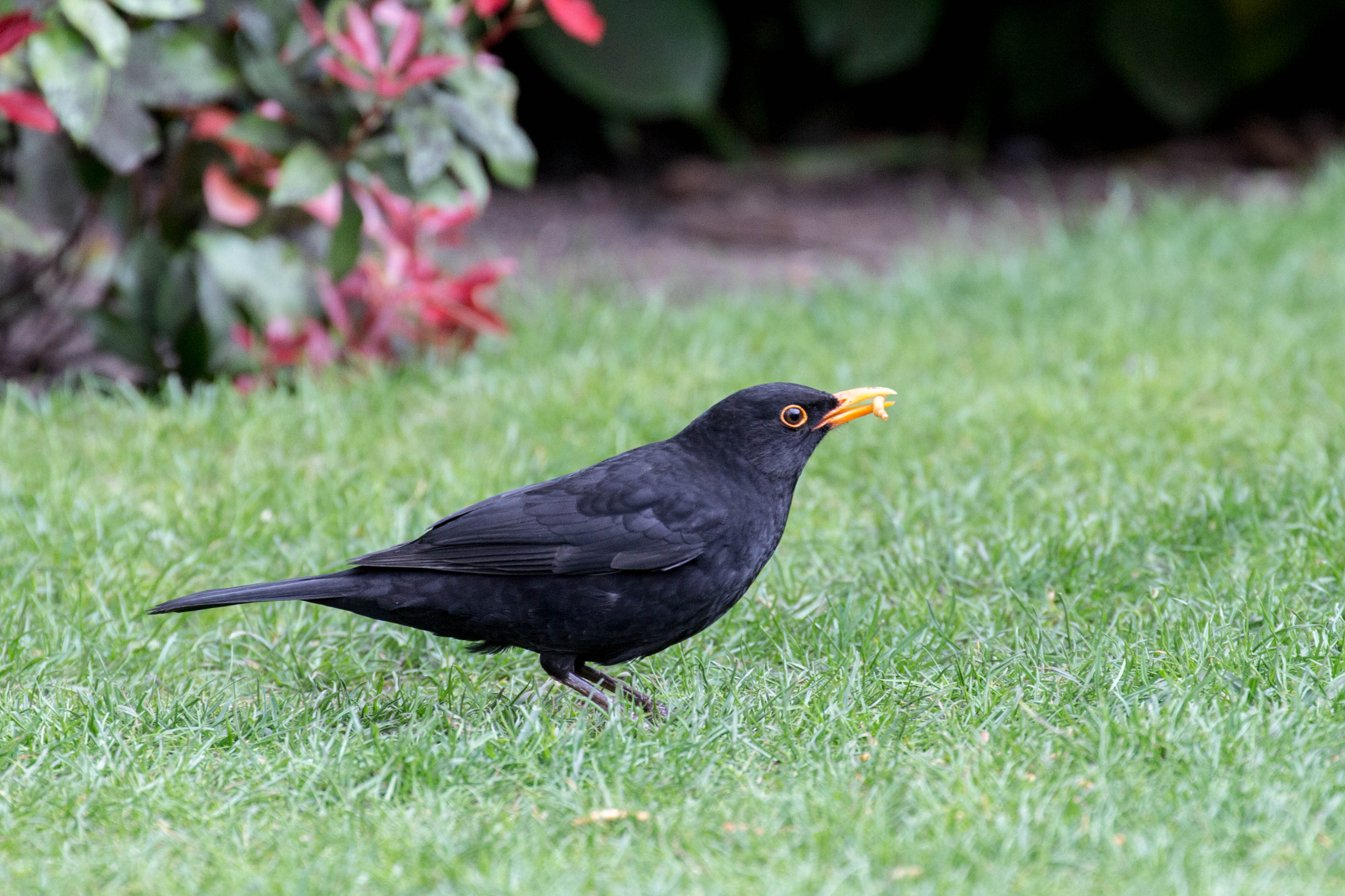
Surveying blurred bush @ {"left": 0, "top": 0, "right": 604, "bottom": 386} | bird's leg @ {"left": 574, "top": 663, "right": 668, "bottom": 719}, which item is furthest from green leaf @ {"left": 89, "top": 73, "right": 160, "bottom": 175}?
bird's leg @ {"left": 574, "top": 663, "right": 668, "bottom": 719}

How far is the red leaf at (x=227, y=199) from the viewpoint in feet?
16.9

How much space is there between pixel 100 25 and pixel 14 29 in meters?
0.28

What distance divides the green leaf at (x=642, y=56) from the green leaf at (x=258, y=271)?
342cm

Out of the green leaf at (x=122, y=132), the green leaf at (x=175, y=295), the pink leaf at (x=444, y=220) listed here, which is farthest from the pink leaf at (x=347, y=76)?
the green leaf at (x=175, y=295)

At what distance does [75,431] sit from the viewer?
5.05 meters

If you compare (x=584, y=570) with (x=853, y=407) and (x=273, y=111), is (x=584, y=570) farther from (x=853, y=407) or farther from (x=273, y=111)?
(x=273, y=111)

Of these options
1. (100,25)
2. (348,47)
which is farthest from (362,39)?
(100,25)

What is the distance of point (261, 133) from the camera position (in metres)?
4.96

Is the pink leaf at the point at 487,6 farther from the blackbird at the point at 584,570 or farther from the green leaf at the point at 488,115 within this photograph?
the blackbird at the point at 584,570

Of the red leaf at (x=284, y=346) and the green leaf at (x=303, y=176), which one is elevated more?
the green leaf at (x=303, y=176)

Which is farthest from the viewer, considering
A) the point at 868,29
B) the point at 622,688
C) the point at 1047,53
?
the point at 1047,53

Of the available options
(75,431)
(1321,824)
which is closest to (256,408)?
(75,431)

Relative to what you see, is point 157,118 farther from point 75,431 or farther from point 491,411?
point 491,411

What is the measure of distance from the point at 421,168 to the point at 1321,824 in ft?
11.0
